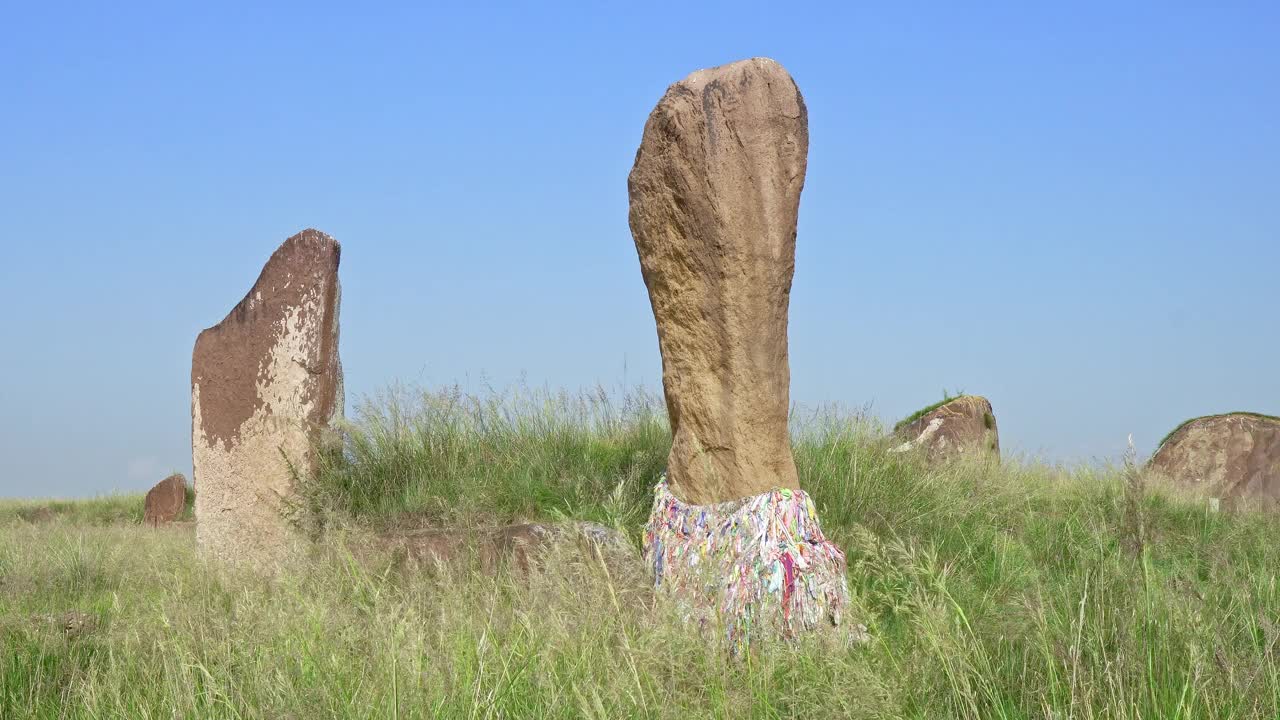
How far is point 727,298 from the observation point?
→ 5180 millimetres

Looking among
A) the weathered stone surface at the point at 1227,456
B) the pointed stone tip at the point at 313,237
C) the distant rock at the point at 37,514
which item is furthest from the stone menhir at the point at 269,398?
the weathered stone surface at the point at 1227,456

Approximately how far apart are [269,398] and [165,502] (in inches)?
292

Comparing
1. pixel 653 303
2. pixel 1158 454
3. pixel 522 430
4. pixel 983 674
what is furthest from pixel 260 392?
pixel 1158 454

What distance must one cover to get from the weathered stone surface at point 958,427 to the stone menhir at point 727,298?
214 inches

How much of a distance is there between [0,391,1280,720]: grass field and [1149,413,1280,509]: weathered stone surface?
8.84 feet

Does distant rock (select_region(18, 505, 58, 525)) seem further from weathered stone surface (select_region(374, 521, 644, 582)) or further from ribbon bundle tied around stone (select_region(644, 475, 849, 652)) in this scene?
ribbon bundle tied around stone (select_region(644, 475, 849, 652))

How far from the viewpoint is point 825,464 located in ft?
22.9

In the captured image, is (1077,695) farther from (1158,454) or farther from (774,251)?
(1158,454)

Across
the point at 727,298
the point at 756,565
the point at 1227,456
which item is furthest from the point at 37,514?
the point at 1227,456

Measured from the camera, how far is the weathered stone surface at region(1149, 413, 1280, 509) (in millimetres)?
10578

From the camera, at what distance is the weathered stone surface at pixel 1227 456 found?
34.7 feet

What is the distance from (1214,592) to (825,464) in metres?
3.20

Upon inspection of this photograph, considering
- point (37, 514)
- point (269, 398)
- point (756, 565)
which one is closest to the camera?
point (756, 565)

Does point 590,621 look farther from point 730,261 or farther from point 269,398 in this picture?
point 269,398
